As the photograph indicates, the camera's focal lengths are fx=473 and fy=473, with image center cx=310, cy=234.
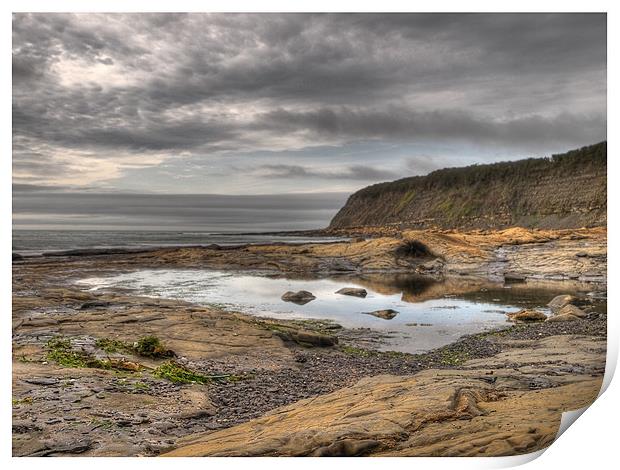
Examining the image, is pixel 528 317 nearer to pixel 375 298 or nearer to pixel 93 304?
pixel 375 298

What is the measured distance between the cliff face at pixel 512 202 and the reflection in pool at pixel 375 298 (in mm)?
3455

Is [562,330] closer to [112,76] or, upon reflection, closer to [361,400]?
[361,400]

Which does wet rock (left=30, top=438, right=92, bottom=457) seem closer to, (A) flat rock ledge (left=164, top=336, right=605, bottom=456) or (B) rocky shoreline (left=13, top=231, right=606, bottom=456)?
(B) rocky shoreline (left=13, top=231, right=606, bottom=456)

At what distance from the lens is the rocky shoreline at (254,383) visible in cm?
450

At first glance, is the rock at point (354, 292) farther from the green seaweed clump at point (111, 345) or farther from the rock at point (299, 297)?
the green seaweed clump at point (111, 345)

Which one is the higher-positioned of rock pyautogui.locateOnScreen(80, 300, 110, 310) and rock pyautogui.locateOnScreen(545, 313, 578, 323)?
rock pyautogui.locateOnScreen(80, 300, 110, 310)

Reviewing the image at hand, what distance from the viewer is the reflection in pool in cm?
1091

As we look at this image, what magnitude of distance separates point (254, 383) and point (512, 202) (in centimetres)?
2612

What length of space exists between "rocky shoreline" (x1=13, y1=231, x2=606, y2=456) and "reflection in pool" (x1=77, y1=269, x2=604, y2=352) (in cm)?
97

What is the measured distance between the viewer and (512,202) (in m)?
28.8

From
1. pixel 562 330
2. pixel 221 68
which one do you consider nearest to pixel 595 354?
pixel 562 330

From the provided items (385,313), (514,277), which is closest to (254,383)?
(385,313)

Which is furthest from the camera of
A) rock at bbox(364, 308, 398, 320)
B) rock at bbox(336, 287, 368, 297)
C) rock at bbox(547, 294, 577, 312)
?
rock at bbox(336, 287, 368, 297)

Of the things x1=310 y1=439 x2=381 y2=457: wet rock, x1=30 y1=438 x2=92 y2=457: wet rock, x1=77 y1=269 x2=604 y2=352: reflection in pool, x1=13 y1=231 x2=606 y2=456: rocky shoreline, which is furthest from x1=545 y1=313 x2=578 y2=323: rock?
x1=30 y1=438 x2=92 y2=457: wet rock
